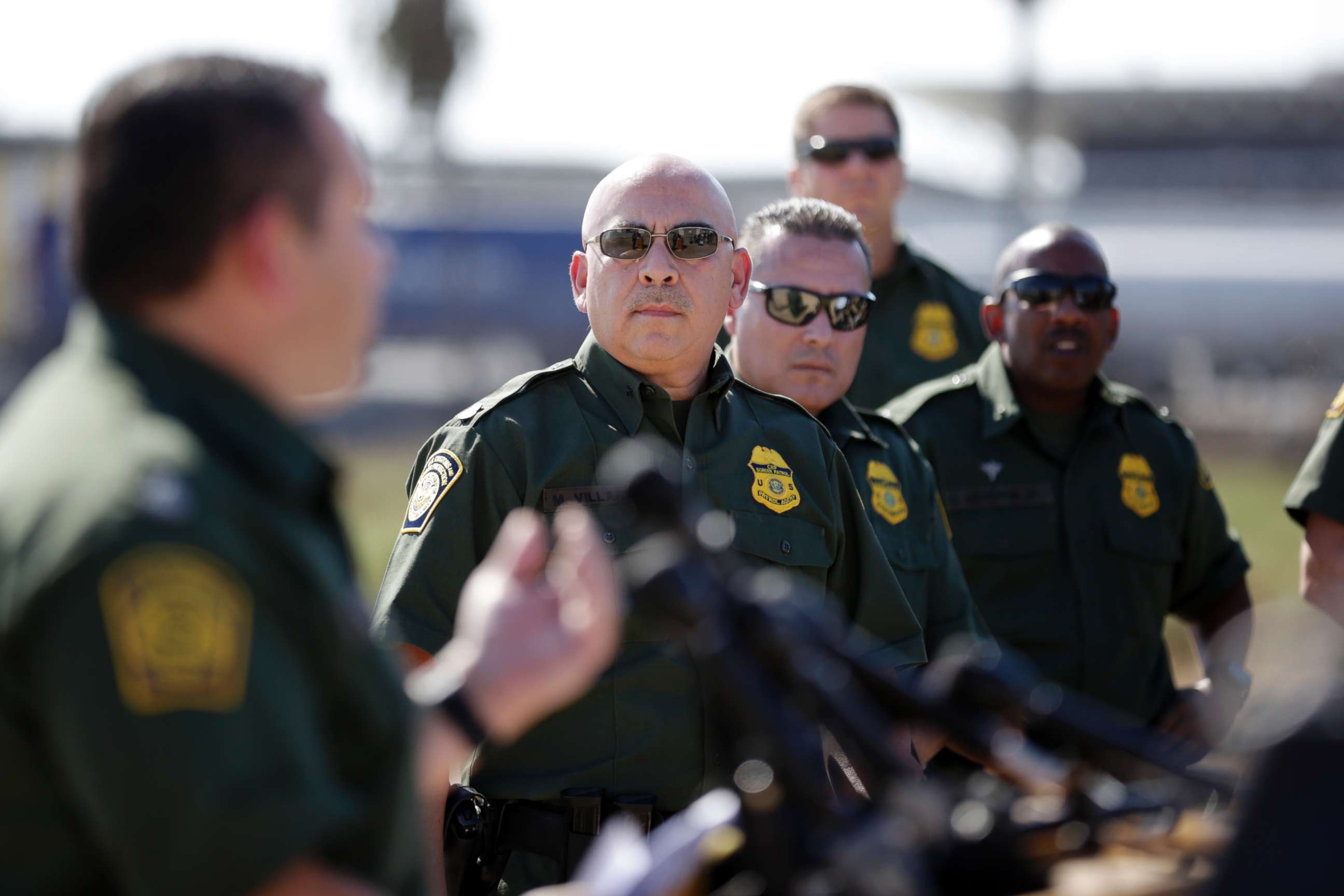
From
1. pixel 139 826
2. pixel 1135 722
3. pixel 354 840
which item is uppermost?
pixel 139 826

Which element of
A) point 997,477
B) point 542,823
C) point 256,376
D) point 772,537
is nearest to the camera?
point 256,376

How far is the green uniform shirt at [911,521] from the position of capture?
3617mm

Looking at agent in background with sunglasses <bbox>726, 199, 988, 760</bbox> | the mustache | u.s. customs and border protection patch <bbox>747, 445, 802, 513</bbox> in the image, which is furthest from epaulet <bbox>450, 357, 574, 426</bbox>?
agent in background with sunglasses <bbox>726, 199, 988, 760</bbox>

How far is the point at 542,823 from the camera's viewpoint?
2.83 metres

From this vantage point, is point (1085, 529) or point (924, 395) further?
point (924, 395)


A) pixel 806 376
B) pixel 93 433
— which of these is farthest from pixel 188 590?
pixel 806 376

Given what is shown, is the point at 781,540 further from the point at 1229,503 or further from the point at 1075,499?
the point at 1229,503

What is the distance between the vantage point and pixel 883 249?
525cm

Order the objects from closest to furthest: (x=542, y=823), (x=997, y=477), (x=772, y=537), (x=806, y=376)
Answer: (x=542, y=823)
(x=772, y=537)
(x=806, y=376)
(x=997, y=477)

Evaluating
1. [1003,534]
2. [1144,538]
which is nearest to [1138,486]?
[1144,538]

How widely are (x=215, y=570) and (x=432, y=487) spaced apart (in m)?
1.53

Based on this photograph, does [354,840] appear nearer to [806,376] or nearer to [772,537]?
[772,537]

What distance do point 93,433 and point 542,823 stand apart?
1.62m

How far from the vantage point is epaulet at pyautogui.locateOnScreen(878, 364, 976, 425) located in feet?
14.7
